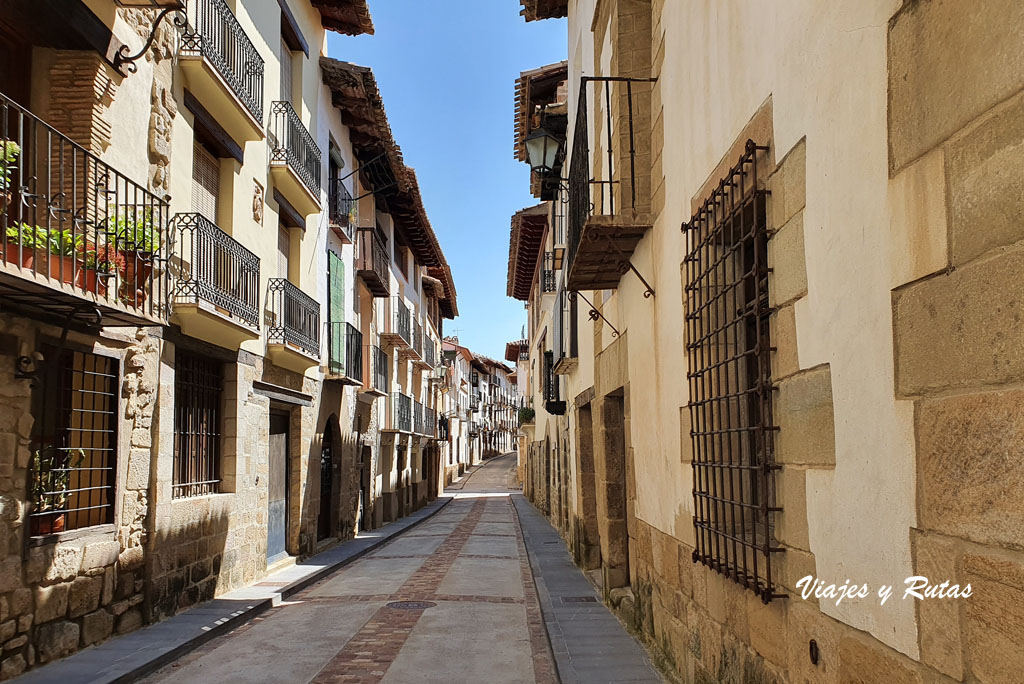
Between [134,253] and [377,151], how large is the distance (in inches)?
533

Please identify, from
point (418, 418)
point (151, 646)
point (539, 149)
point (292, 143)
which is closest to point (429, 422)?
point (418, 418)

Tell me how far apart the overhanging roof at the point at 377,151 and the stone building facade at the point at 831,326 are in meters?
11.3

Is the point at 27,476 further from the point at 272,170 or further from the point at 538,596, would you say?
the point at 272,170

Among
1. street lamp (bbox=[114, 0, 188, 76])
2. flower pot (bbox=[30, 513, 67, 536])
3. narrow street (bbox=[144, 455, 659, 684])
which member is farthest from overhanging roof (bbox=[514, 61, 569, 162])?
flower pot (bbox=[30, 513, 67, 536])

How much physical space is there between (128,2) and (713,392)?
623 cm

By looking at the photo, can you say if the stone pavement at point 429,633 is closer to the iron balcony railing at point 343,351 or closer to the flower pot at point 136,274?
the flower pot at point 136,274

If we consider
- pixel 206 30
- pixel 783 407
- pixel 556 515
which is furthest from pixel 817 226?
pixel 556 515

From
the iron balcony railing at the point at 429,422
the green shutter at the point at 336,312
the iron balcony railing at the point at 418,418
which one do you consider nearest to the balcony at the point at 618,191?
the green shutter at the point at 336,312

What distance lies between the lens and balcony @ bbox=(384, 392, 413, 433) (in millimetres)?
25062

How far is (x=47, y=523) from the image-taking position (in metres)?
7.35

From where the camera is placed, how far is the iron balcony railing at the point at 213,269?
31.5 ft

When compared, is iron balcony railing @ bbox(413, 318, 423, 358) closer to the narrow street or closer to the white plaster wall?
the narrow street

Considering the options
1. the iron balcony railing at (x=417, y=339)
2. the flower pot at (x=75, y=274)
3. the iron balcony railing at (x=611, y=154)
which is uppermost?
the iron balcony railing at (x=417, y=339)

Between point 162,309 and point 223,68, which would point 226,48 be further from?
point 162,309
